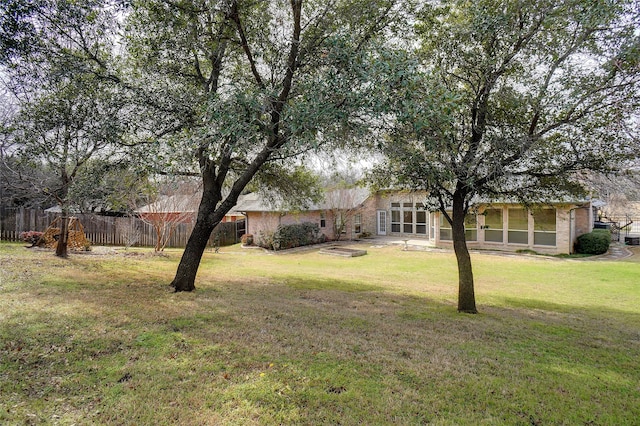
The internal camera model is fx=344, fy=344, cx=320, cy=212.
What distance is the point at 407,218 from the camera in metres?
27.0

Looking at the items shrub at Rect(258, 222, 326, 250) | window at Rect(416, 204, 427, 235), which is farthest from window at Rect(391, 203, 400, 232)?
shrub at Rect(258, 222, 326, 250)

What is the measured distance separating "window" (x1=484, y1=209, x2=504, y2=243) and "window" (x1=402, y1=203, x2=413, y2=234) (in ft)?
23.8

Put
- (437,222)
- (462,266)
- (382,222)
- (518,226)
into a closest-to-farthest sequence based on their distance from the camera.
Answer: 1. (462,266)
2. (518,226)
3. (437,222)
4. (382,222)

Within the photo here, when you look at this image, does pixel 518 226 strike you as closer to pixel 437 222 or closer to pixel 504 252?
pixel 504 252

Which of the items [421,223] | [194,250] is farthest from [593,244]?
[194,250]

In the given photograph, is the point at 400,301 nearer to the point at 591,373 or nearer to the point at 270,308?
the point at 270,308

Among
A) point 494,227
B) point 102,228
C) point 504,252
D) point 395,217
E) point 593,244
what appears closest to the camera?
point 593,244

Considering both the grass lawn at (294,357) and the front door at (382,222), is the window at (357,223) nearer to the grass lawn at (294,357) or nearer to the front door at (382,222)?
the front door at (382,222)

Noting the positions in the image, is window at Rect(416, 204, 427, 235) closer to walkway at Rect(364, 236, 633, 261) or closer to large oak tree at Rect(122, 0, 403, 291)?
walkway at Rect(364, 236, 633, 261)

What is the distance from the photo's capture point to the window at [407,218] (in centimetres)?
2677

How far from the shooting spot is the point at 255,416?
9.64ft

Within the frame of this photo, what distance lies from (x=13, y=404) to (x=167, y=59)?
6669mm

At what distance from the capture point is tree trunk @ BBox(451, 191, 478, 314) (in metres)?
7.73

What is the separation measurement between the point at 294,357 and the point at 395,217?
2422 centimetres
